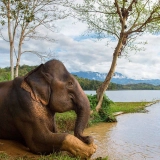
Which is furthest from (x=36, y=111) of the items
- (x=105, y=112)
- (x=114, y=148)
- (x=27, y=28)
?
(x=27, y=28)

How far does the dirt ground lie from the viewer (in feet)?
15.9

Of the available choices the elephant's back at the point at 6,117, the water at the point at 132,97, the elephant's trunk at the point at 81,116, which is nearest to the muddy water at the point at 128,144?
the elephant's trunk at the point at 81,116

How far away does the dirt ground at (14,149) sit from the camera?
191 inches

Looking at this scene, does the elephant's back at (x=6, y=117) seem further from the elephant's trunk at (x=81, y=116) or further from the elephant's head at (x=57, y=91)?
the elephant's trunk at (x=81, y=116)

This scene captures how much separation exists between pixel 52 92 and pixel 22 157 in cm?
107

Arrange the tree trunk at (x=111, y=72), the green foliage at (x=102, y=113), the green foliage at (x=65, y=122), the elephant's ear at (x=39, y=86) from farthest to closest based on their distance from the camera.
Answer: the tree trunk at (x=111, y=72) < the green foliage at (x=102, y=113) < the green foliage at (x=65, y=122) < the elephant's ear at (x=39, y=86)

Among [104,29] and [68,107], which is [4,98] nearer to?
[68,107]

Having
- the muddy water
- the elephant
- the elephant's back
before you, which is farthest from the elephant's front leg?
the muddy water

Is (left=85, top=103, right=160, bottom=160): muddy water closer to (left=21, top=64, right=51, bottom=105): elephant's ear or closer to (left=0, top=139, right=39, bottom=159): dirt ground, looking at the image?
(left=0, top=139, right=39, bottom=159): dirt ground

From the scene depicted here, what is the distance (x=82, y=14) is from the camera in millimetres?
17328

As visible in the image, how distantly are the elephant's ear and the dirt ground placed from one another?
797 millimetres

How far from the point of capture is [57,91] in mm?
5070

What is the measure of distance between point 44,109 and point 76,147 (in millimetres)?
768

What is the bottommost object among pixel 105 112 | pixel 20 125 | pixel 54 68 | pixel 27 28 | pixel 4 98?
pixel 105 112
